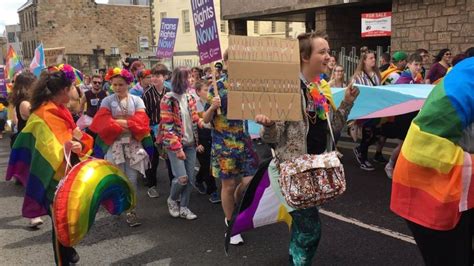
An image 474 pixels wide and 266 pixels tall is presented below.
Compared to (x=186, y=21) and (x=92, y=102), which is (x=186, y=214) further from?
(x=186, y=21)

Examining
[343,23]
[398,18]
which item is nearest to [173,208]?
[398,18]

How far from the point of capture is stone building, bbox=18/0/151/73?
46281 mm

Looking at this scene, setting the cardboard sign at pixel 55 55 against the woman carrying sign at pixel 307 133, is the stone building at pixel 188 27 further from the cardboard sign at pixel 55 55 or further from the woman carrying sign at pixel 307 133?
the woman carrying sign at pixel 307 133

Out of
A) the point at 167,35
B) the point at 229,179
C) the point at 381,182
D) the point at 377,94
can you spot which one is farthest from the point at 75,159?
the point at 167,35

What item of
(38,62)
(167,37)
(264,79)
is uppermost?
(167,37)

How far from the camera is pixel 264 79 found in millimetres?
2803

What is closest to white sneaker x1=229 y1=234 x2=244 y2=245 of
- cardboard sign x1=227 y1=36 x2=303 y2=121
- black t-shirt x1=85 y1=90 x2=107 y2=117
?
cardboard sign x1=227 y1=36 x2=303 y2=121

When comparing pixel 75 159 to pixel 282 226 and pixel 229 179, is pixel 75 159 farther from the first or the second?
pixel 282 226

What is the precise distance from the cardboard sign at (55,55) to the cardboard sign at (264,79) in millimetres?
8645

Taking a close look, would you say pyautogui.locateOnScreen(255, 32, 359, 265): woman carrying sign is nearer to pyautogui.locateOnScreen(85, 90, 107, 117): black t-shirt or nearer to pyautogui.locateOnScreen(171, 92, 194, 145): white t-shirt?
pyautogui.locateOnScreen(171, 92, 194, 145): white t-shirt

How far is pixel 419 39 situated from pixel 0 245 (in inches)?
418

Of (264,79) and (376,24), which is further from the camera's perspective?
(376,24)

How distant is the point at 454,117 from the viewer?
2033mm

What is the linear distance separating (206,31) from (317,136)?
2126 millimetres
